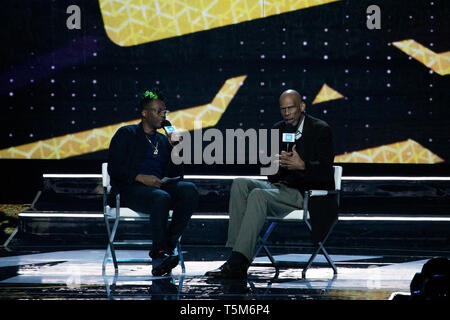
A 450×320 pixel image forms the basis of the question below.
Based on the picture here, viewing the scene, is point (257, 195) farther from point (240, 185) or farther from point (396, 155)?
point (396, 155)

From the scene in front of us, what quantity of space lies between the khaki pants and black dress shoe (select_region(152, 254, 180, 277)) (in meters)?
0.35

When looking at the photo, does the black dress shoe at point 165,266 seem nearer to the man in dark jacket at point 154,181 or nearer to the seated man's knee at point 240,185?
the man in dark jacket at point 154,181

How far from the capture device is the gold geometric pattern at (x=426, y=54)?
Result: 6105 mm

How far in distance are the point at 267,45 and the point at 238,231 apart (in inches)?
98.9

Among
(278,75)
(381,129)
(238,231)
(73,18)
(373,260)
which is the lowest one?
(373,260)

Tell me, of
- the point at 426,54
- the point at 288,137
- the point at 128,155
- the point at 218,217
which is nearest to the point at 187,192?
the point at 128,155

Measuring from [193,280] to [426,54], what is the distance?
341cm

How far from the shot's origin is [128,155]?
180 inches

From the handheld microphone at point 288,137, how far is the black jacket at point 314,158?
0.32 ft

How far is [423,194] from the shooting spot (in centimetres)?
610

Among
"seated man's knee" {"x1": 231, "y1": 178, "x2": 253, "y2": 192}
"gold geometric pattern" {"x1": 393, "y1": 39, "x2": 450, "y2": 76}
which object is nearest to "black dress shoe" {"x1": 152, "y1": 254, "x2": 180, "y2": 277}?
"seated man's knee" {"x1": 231, "y1": 178, "x2": 253, "y2": 192}

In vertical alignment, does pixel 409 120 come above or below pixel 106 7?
below

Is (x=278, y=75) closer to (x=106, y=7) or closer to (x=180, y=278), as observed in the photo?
(x=106, y=7)
